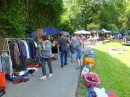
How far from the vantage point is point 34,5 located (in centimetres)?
1404

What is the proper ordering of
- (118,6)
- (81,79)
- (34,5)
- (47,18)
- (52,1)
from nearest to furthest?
(81,79)
(34,5)
(52,1)
(47,18)
(118,6)

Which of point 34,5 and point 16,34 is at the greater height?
point 34,5

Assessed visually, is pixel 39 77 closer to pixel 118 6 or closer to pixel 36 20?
pixel 36 20

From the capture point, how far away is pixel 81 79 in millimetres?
7129

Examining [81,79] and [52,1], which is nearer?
[81,79]

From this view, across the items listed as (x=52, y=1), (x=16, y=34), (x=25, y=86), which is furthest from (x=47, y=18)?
(x=25, y=86)

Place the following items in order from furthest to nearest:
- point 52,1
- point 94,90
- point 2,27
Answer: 1. point 52,1
2. point 2,27
3. point 94,90

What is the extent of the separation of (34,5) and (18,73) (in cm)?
815

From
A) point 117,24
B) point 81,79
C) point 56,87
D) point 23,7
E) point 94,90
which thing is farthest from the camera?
point 117,24

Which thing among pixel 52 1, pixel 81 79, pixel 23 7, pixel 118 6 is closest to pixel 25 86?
pixel 81 79

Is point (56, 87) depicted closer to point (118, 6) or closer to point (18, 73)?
point (18, 73)

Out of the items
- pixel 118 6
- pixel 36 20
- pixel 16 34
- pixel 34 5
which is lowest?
pixel 16 34

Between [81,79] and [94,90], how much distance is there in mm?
1552

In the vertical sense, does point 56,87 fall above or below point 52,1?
below
